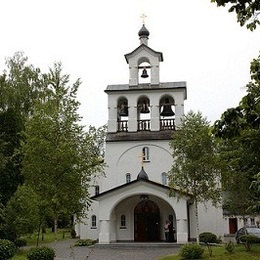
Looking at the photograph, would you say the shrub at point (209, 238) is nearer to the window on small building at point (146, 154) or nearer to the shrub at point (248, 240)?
the shrub at point (248, 240)

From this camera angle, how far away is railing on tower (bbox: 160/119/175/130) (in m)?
29.9

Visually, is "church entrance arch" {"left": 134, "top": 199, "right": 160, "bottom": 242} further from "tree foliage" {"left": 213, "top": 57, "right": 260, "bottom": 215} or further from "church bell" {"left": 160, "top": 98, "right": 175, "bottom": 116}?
"church bell" {"left": 160, "top": 98, "right": 175, "bottom": 116}

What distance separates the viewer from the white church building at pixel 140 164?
26.9 metres

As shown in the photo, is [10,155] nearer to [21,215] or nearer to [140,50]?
[21,215]

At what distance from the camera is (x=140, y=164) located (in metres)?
29.6

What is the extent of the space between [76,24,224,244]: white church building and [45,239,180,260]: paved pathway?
5.98 feet

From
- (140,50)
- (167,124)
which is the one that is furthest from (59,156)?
(140,50)

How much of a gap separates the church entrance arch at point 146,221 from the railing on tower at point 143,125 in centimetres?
501

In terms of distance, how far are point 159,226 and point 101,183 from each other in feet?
18.0

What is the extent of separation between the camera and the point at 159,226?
28.2m

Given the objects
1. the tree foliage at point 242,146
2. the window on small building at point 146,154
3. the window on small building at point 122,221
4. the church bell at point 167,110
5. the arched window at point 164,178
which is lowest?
the window on small building at point 122,221

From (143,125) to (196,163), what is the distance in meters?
9.30

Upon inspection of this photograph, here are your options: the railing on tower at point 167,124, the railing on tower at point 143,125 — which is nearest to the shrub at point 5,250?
the railing on tower at point 143,125

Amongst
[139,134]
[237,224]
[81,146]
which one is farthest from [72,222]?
[237,224]
